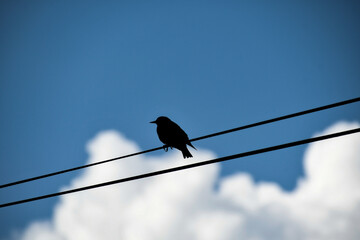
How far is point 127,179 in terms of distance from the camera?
3.45 metres

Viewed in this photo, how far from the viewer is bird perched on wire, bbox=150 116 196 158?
7.66 m

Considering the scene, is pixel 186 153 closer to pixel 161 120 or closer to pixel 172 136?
pixel 172 136

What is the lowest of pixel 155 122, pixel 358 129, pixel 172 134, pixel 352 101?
pixel 358 129

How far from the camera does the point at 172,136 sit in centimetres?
771

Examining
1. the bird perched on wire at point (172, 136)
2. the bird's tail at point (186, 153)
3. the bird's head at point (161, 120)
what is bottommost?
the bird's tail at point (186, 153)

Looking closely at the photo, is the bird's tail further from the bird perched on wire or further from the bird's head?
the bird's head

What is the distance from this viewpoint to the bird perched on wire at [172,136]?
25.1ft

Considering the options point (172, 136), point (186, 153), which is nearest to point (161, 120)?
point (172, 136)

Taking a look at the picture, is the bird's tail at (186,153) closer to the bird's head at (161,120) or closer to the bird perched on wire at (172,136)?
the bird perched on wire at (172,136)

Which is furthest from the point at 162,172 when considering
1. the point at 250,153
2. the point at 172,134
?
the point at 172,134

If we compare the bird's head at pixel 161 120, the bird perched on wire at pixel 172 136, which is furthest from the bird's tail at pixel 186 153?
the bird's head at pixel 161 120

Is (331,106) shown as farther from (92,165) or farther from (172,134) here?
(172,134)

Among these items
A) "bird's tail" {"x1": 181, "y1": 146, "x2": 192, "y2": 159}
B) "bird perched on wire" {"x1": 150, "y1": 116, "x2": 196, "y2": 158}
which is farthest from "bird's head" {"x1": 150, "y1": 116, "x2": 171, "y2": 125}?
"bird's tail" {"x1": 181, "y1": 146, "x2": 192, "y2": 159}

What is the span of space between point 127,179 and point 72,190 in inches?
28.8
